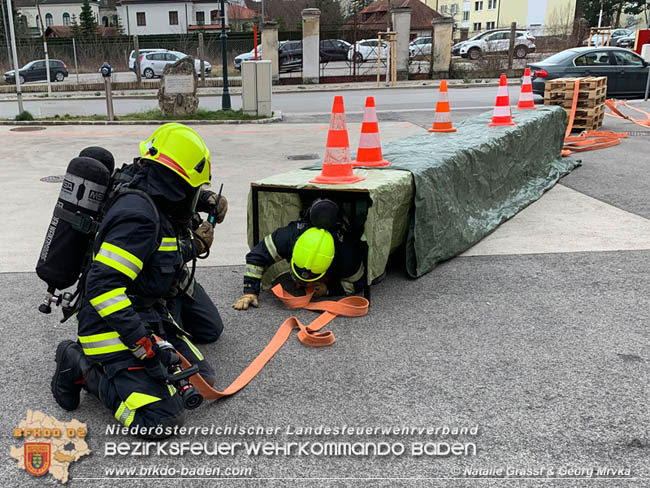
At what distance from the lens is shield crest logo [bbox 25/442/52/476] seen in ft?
9.32

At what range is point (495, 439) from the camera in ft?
9.95

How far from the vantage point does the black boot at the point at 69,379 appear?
3234 mm

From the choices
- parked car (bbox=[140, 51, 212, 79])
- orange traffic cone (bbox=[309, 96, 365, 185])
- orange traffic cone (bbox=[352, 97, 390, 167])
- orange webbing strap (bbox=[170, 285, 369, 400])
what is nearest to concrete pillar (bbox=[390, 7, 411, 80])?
parked car (bbox=[140, 51, 212, 79])

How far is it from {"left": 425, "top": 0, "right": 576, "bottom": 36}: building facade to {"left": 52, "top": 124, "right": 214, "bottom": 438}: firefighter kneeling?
58.1m

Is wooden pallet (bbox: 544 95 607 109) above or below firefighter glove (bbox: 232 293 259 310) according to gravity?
above

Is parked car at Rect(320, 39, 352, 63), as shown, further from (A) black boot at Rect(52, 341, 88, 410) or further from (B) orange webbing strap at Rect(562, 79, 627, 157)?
(A) black boot at Rect(52, 341, 88, 410)

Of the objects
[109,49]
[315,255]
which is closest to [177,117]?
[315,255]

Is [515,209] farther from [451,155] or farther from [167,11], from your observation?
[167,11]

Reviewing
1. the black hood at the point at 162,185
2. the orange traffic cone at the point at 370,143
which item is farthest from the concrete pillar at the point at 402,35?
the black hood at the point at 162,185

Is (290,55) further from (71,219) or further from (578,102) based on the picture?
(71,219)

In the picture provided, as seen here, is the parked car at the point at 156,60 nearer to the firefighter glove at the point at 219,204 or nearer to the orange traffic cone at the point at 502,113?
the orange traffic cone at the point at 502,113

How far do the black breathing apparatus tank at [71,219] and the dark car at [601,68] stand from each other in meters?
15.6

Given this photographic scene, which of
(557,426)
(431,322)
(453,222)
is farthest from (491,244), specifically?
(557,426)

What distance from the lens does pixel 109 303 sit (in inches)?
115
